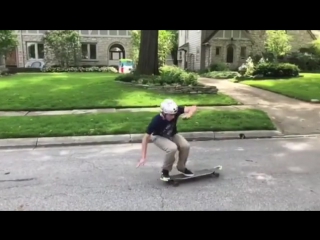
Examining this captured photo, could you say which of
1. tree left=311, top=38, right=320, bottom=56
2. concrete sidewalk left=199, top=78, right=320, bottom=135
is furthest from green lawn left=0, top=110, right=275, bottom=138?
tree left=311, top=38, right=320, bottom=56

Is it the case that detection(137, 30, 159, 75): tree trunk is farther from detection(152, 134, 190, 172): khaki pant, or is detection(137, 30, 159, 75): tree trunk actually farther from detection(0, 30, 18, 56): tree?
detection(0, 30, 18, 56): tree

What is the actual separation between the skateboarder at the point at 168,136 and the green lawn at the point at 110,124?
3539 millimetres

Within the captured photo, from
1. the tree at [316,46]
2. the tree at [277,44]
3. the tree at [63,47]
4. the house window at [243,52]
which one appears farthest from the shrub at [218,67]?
the tree at [63,47]

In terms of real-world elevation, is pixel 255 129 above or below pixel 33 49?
below

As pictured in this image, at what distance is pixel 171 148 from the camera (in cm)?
545

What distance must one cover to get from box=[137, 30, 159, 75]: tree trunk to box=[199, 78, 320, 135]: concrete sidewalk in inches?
199

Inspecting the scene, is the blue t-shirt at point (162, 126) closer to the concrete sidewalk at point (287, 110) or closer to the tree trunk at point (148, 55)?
the concrete sidewalk at point (287, 110)

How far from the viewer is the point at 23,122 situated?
9945 mm

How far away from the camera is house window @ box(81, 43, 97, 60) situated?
39.8 metres

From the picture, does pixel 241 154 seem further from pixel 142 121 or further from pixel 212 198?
pixel 142 121

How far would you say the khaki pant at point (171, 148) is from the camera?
547cm
